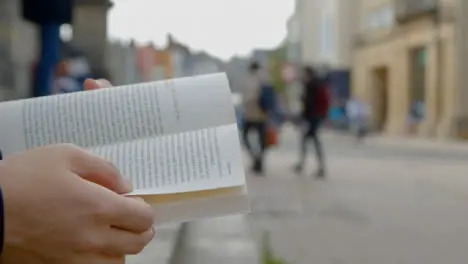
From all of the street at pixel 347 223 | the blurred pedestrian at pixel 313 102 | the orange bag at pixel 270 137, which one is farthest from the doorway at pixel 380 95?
the blurred pedestrian at pixel 313 102

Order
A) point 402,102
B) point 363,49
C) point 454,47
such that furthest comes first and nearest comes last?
point 363,49 → point 402,102 → point 454,47

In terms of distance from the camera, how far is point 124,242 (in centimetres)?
137

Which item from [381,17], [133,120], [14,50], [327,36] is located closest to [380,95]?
[381,17]

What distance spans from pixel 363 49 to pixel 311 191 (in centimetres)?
3407

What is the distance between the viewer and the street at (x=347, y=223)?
5013 millimetres

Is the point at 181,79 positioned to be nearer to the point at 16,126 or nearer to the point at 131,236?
the point at 16,126

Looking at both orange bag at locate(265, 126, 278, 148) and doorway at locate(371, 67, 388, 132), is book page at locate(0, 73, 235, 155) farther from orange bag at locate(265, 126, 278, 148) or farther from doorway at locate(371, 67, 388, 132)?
doorway at locate(371, 67, 388, 132)

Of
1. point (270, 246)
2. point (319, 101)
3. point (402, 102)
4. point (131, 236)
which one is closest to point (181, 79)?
point (131, 236)

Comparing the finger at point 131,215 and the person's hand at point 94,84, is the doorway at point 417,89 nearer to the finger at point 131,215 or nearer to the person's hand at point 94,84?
the person's hand at point 94,84

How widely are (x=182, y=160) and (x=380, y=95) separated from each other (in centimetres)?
4090

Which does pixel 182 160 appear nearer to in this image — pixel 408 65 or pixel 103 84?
pixel 103 84

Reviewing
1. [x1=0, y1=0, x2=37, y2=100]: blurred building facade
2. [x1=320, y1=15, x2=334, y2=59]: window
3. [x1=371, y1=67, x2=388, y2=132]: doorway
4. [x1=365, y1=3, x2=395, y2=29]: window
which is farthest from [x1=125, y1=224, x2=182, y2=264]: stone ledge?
[x1=320, y1=15, x2=334, y2=59]: window

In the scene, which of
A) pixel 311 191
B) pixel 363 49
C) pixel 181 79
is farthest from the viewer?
pixel 363 49

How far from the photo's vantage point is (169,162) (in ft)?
5.43
